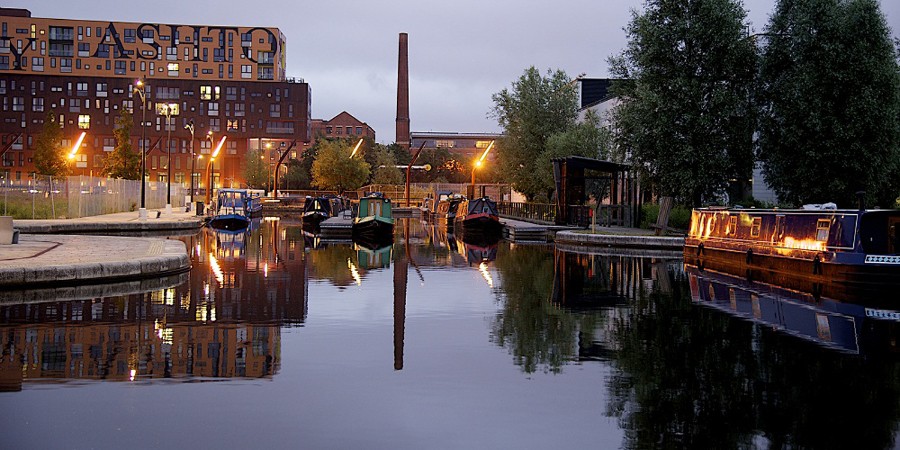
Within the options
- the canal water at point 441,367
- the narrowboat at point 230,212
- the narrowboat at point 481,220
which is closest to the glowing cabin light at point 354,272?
the canal water at point 441,367

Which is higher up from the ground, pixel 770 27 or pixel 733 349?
pixel 770 27

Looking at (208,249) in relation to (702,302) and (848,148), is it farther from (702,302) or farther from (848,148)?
(848,148)

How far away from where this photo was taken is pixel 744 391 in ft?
31.7

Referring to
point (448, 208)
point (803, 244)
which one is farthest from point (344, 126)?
point (803, 244)

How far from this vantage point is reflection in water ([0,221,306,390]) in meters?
10.4

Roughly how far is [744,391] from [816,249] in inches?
606

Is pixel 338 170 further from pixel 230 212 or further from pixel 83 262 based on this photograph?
pixel 83 262

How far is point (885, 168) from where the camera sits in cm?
3544

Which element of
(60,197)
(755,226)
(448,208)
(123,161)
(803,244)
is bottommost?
(803,244)

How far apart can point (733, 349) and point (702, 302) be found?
5.64 meters

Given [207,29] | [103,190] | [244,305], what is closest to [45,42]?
[207,29]

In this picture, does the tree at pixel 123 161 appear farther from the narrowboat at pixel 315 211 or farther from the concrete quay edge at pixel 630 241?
the concrete quay edge at pixel 630 241

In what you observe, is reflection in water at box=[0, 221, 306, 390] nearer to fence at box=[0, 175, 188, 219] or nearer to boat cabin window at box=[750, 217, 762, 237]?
boat cabin window at box=[750, 217, 762, 237]

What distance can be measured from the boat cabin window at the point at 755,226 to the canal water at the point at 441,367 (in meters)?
7.06
